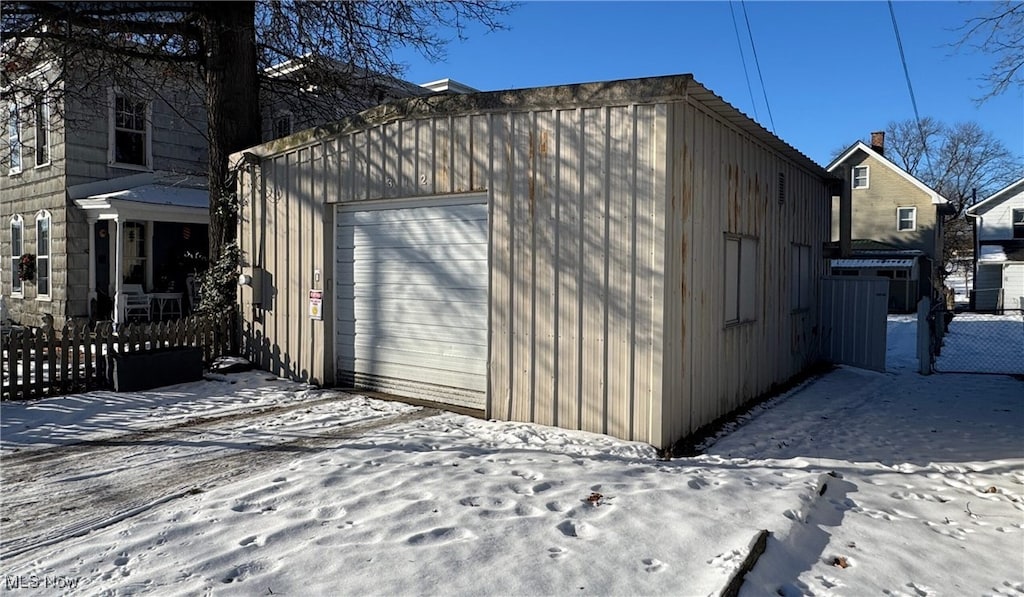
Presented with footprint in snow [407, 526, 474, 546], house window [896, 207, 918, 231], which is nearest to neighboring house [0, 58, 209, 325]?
footprint in snow [407, 526, 474, 546]

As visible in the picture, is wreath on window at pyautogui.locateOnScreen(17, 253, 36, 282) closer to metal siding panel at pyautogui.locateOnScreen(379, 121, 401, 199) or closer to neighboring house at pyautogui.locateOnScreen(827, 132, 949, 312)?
metal siding panel at pyautogui.locateOnScreen(379, 121, 401, 199)

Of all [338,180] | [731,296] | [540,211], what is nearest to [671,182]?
[540,211]

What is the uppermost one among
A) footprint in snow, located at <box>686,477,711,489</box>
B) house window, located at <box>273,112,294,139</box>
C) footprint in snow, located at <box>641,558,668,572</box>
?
house window, located at <box>273,112,294,139</box>

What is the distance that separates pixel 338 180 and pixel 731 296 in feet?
15.6

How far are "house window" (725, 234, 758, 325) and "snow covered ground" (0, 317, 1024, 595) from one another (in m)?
1.37

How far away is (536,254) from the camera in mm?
6445

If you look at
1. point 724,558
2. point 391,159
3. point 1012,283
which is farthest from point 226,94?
Result: point 1012,283

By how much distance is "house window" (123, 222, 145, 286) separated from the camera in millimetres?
13359

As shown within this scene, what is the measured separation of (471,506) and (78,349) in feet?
19.5

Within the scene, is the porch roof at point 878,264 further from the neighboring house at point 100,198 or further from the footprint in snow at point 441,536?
the footprint in snow at point 441,536

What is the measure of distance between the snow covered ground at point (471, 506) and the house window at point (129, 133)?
25.8 ft

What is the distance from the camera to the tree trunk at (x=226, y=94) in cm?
970

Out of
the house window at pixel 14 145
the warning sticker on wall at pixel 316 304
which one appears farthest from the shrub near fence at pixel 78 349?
the house window at pixel 14 145

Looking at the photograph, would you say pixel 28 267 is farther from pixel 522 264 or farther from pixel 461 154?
pixel 522 264
